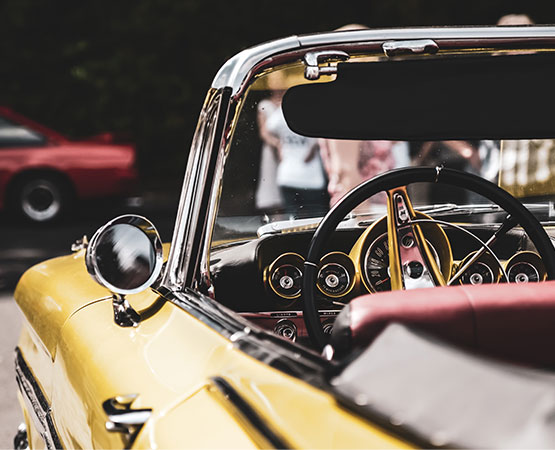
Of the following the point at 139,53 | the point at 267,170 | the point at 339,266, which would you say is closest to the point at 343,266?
the point at 339,266

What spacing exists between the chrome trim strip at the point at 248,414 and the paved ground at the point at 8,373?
8.57 ft

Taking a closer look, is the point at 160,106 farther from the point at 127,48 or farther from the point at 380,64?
the point at 380,64

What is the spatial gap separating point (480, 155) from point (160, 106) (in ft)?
39.6

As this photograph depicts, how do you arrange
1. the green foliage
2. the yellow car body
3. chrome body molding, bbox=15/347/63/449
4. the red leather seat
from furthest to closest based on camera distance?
the green foliage, chrome body molding, bbox=15/347/63/449, the red leather seat, the yellow car body

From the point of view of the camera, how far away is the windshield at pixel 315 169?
2016mm

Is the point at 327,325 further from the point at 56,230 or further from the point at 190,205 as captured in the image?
the point at 56,230

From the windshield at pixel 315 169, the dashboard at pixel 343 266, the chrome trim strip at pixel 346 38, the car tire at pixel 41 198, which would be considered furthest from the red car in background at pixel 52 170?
the chrome trim strip at pixel 346 38

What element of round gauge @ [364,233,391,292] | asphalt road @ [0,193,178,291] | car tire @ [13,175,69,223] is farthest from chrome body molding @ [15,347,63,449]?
car tire @ [13,175,69,223]

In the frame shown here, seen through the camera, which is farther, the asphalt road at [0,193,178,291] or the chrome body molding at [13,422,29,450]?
the asphalt road at [0,193,178,291]

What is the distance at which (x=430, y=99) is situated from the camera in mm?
2102

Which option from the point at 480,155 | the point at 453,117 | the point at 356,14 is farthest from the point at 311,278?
the point at 356,14

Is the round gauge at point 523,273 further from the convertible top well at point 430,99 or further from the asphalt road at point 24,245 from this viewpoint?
the asphalt road at point 24,245

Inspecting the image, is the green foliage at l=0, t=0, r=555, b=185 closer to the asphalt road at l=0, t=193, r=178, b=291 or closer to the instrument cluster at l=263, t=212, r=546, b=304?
the asphalt road at l=0, t=193, r=178, b=291

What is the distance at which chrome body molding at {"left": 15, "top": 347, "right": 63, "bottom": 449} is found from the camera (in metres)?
1.96
